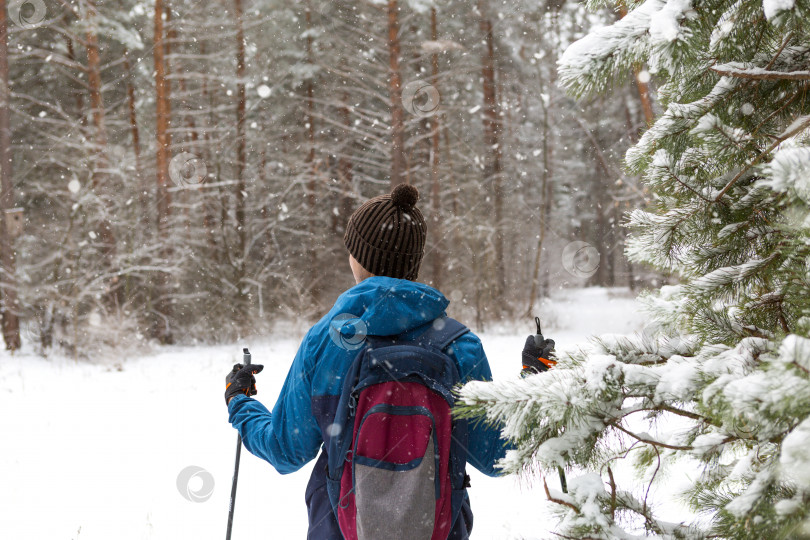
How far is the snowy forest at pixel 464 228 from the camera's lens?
120cm

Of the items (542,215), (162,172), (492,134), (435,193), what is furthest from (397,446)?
(542,215)

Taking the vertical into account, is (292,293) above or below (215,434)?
above

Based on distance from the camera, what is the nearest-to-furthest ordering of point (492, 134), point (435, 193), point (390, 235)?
point (390, 235)
point (435, 193)
point (492, 134)

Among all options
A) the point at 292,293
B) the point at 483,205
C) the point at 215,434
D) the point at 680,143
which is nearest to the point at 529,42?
the point at 483,205

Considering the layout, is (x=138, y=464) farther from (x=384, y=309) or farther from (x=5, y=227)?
(x=5, y=227)

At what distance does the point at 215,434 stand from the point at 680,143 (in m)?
6.50

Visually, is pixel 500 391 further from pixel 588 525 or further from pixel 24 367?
pixel 24 367

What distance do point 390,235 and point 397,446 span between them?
744 millimetres

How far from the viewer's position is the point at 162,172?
12859mm

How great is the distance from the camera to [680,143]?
158 cm

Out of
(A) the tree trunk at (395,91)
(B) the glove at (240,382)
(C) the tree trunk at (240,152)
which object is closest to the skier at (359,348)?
(B) the glove at (240,382)

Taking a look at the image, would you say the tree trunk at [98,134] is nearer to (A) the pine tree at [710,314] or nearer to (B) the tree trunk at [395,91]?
(B) the tree trunk at [395,91]

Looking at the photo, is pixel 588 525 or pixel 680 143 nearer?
pixel 588 525

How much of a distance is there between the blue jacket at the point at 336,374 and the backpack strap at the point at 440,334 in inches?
1.0
